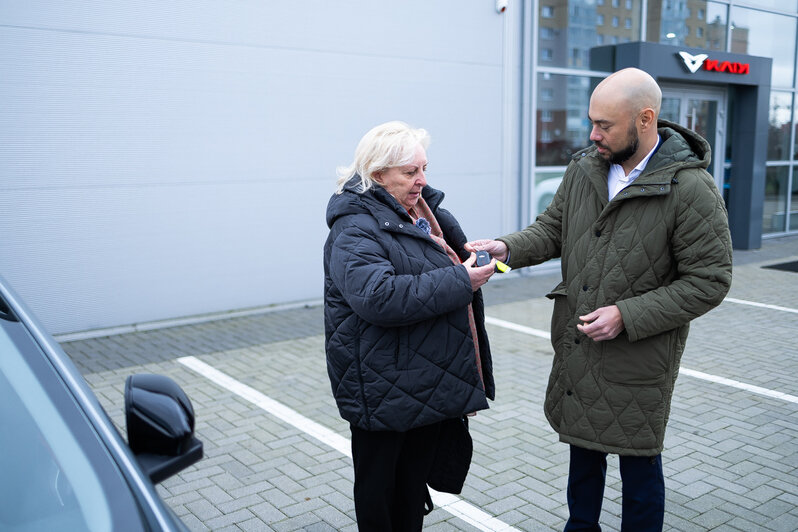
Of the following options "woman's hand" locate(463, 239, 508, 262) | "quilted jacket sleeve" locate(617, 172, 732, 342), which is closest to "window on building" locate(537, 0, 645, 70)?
"woman's hand" locate(463, 239, 508, 262)

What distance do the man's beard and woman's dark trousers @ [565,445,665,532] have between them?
3.76 feet

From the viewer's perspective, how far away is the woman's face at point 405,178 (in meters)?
2.65

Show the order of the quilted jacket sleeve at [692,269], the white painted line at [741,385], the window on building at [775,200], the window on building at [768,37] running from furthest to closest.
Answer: the window on building at [775,200] → the window on building at [768,37] → the white painted line at [741,385] → the quilted jacket sleeve at [692,269]

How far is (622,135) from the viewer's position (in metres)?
2.65

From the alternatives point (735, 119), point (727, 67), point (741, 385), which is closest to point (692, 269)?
point (741, 385)

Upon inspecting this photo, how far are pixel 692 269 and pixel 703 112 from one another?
1117cm

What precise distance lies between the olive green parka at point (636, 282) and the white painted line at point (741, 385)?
3.04 m

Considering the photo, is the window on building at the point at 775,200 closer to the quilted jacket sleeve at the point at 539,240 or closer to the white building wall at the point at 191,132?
the white building wall at the point at 191,132

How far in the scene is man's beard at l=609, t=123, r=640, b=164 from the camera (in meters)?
2.64

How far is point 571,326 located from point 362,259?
938 millimetres

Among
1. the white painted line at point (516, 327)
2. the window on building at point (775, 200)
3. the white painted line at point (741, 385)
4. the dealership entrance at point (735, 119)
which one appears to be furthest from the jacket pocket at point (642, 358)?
the window on building at point (775, 200)

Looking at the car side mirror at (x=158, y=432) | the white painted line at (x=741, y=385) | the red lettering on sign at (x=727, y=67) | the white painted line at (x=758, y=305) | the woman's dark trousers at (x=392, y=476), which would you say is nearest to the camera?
the car side mirror at (x=158, y=432)

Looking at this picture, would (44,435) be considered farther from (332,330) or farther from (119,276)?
(119,276)

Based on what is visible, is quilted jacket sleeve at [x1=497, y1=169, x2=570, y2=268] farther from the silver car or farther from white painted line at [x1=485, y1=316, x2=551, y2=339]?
white painted line at [x1=485, y1=316, x2=551, y2=339]
